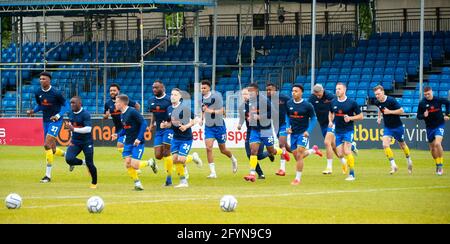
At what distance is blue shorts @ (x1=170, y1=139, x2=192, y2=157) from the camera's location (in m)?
24.5

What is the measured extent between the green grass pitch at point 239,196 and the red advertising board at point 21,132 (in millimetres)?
12667

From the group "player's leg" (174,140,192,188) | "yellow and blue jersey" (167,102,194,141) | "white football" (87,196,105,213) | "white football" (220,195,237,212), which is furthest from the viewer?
"yellow and blue jersey" (167,102,194,141)

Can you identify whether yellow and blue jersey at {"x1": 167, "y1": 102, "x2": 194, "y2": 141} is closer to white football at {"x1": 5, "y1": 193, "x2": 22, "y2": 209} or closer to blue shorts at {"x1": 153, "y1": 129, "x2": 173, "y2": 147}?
blue shorts at {"x1": 153, "y1": 129, "x2": 173, "y2": 147}

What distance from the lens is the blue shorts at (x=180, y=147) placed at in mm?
24453

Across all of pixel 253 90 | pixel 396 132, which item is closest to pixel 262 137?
pixel 253 90

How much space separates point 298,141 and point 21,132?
74.7ft

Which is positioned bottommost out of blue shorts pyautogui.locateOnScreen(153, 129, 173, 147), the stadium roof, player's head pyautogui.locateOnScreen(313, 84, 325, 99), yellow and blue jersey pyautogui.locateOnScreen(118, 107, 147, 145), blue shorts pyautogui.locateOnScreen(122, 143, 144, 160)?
blue shorts pyautogui.locateOnScreen(122, 143, 144, 160)

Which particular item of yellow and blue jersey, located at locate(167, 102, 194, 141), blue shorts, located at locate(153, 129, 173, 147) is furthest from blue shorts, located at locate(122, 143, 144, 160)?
blue shorts, located at locate(153, 129, 173, 147)

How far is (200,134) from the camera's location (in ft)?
139

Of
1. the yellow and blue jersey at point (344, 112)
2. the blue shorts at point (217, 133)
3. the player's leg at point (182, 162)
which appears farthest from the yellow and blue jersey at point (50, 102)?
the yellow and blue jersey at point (344, 112)

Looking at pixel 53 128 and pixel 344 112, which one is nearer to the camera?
pixel 53 128

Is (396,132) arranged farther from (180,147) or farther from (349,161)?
(180,147)

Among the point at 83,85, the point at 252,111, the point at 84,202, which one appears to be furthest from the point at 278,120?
the point at 83,85

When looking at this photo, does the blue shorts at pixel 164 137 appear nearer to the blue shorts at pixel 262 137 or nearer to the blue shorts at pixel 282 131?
the blue shorts at pixel 262 137
